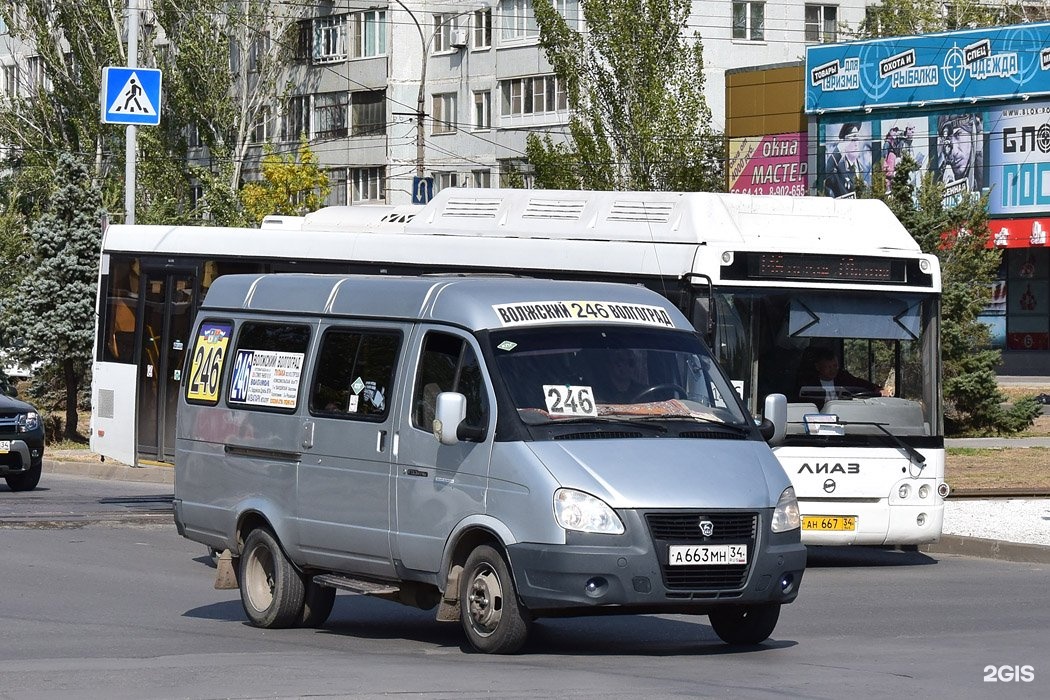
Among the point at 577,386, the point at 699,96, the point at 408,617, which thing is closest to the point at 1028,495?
the point at 408,617

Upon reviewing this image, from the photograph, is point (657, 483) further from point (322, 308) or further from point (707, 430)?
point (322, 308)

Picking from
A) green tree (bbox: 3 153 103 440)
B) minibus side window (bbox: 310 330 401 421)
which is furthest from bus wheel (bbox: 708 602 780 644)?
green tree (bbox: 3 153 103 440)

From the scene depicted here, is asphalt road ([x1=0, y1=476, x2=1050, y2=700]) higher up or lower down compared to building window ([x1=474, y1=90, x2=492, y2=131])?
lower down

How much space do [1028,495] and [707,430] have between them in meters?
12.0

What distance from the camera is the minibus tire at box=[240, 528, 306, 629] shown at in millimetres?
11508

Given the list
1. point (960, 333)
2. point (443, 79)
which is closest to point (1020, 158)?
point (960, 333)

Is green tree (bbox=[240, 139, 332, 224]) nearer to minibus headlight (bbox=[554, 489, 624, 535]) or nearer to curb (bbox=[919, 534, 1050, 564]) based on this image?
curb (bbox=[919, 534, 1050, 564])

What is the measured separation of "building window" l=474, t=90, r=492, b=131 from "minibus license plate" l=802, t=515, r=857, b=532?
5125cm

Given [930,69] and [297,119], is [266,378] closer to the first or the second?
[930,69]

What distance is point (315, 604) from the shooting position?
460 inches

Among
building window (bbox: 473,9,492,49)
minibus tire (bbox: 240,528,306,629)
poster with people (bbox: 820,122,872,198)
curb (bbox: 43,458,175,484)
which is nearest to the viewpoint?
minibus tire (bbox: 240,528,306,629)

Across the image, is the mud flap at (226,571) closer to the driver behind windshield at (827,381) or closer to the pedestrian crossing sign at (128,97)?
the driver behind windshield at (827,381)

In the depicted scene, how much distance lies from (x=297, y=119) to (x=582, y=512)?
64848mm

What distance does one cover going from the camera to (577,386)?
10.4m
